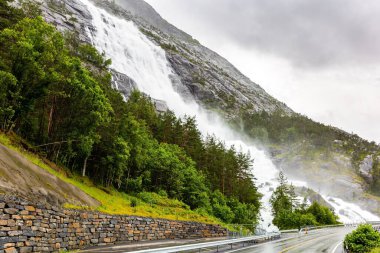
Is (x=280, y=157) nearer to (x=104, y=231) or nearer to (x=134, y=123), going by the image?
(x=134, y=123)

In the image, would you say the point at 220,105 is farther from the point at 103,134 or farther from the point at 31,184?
the point at 31,184

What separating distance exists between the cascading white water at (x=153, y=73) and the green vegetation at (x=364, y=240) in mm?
75526

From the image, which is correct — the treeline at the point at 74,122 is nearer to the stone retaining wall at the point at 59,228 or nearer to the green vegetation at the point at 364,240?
the stone retaining wall at the point at 59,228

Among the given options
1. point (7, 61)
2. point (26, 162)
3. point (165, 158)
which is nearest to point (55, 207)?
point (26, 162)

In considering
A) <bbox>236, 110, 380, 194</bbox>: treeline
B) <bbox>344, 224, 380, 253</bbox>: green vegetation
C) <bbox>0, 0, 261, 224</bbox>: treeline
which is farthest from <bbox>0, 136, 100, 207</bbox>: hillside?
<bbox>236, 110, 380, 194</bbox>: treeline

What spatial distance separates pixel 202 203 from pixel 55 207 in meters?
32.0

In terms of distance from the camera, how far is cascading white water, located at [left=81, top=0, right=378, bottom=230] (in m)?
119

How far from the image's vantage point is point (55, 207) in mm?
15055

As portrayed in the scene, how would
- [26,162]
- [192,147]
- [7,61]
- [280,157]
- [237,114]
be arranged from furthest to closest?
[237,114] → [280,157] → [192,147] → [7,61] → [26,162]

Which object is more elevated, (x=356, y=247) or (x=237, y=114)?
(x=237, y=114)

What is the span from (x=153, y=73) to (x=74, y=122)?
113 metres

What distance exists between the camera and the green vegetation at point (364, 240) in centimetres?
1775

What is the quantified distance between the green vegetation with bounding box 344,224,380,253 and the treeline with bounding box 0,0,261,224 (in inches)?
812

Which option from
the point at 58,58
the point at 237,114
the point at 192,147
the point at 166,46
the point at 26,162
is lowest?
the point at 26,162
